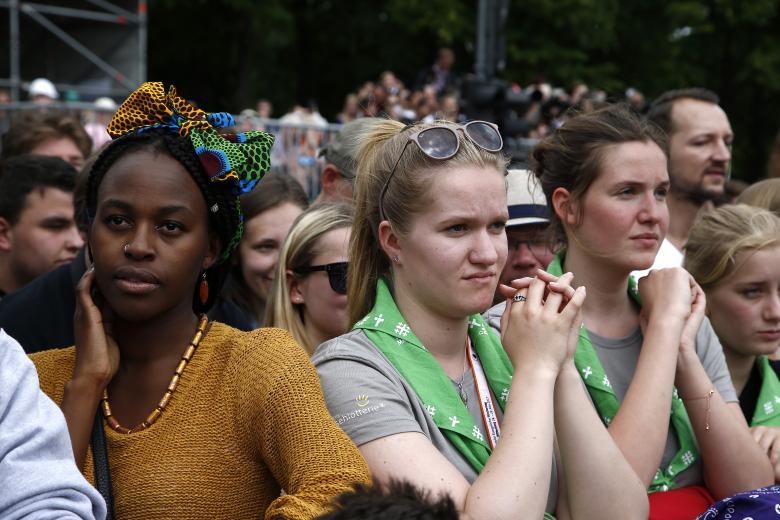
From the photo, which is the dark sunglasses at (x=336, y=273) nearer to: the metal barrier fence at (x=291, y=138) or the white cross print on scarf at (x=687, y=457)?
the white cross print on scarf at (x=687, y=457)

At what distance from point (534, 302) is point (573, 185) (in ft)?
3.29

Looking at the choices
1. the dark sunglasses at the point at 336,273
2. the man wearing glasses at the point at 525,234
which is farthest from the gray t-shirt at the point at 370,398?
the man wearing glasses at the point at 525,234

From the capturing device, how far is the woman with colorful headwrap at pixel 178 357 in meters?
2.55

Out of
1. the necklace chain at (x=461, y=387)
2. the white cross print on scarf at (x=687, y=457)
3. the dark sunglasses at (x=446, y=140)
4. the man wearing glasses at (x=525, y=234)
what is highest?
the dark sunglasses at (x=446, y=140)

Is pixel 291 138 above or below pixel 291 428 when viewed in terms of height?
below

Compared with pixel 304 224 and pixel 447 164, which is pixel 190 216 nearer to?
pixel 447 164

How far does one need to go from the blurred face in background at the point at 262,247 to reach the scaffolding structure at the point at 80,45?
13114 mm

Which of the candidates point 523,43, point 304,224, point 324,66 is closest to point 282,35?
point 324,66

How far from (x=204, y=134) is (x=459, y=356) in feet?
2.93

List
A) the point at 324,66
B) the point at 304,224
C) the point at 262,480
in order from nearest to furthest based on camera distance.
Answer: the point at 262,480 < the point at 304,224 < the point at 324,66

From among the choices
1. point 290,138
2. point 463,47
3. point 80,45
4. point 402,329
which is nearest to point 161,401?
point 402,329

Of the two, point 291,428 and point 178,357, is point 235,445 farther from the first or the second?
point 178,357

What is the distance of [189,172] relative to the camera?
2.77 meters

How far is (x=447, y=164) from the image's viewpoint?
118 inches
